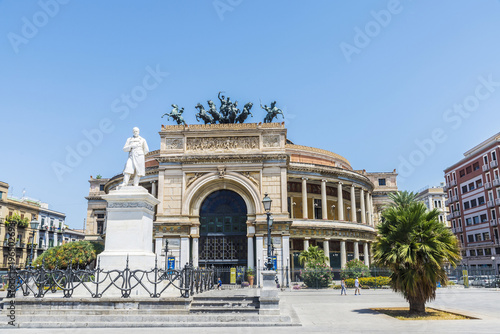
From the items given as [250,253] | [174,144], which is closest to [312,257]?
[250,253]

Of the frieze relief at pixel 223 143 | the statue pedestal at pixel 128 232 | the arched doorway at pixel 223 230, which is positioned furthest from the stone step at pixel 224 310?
the frieze relief at pixel 223 143

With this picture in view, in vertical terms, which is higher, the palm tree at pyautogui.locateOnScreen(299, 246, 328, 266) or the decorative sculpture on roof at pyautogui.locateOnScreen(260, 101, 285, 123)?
the decorative sculpture on roof at pyautogui.locateOnScreen(260, 101, 285, 123)

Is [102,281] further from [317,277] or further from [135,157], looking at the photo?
[317,277]

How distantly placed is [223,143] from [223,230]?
940 cm

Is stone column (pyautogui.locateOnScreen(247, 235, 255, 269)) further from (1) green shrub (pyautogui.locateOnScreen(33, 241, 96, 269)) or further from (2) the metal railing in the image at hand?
(2) the metal railing


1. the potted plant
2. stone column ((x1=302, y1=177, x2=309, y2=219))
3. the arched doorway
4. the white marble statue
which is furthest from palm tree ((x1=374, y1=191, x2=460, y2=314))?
stone column ((x1=302, y1=177, x2=309, y2=219))

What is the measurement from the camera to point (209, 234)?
43.5 meters

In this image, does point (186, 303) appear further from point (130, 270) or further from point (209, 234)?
point (209, 234)

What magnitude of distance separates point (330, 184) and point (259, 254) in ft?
62.8

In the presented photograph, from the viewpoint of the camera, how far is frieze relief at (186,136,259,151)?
43844 millimetres

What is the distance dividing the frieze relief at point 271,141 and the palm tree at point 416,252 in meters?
25.7

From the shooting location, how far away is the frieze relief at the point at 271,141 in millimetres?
43594

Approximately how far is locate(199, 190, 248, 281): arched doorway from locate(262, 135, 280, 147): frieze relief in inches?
252

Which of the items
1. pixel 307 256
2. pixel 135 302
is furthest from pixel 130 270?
pixel 307 256
